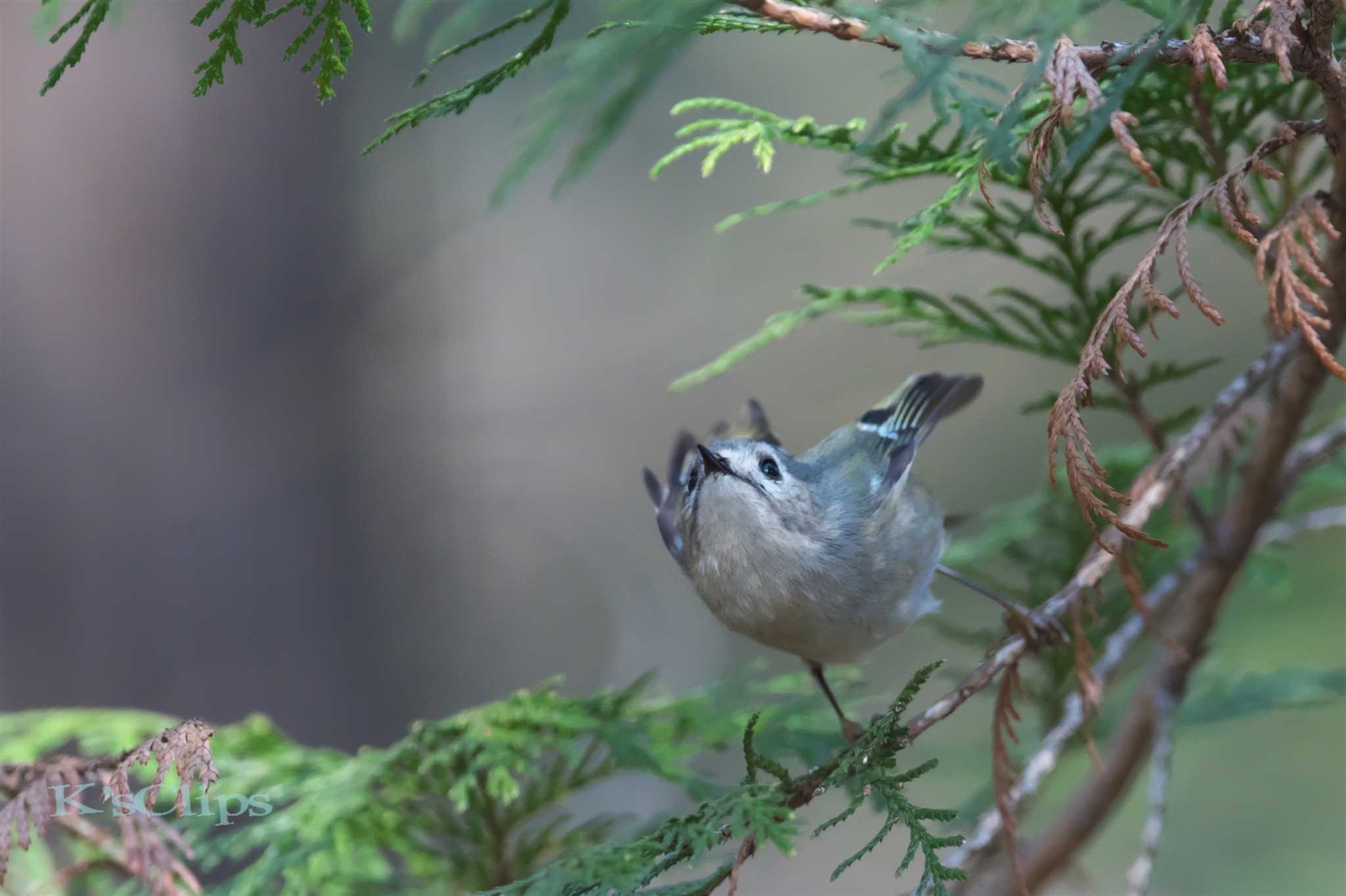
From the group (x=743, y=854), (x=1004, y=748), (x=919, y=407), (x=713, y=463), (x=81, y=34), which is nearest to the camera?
(x=81, y=34)

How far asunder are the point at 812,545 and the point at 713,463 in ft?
0.58

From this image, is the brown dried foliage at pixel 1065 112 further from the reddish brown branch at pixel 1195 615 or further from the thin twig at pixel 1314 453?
the thin twig at pixel 1314 453

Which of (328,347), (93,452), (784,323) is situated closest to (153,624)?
(93,452)

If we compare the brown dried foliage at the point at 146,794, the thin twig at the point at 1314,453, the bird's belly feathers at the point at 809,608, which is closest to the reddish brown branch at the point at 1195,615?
the thin twig at the point at 1314,453

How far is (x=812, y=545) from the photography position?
144 centimetres

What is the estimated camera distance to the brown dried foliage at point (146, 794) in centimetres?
86

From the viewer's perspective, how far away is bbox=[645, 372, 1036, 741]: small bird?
1386 millimetres

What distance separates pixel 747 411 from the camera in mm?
1879

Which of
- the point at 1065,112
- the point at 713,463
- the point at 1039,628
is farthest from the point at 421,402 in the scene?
the point at 1065,112

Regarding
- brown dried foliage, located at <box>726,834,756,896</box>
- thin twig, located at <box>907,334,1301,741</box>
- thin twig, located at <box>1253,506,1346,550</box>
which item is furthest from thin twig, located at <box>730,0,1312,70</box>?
thin twig, located at <box>1253,506,1346,550</box>

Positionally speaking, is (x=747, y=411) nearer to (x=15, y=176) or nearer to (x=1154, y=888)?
(x=15, y=176)

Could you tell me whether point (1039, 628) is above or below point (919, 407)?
below

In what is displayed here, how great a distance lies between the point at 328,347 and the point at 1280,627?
3.05 meters

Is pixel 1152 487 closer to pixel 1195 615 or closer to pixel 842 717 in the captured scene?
pixel 1195 615
